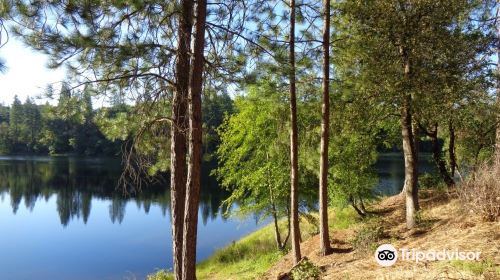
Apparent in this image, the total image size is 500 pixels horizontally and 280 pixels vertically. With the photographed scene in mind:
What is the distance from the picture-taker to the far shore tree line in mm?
5867

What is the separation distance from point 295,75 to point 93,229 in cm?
1991

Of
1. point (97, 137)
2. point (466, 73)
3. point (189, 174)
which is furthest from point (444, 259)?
point (97, 137)

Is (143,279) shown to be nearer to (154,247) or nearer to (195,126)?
(154,247)

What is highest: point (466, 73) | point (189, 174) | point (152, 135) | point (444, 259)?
point (466, 73)

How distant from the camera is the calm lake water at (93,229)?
1761 centimetres

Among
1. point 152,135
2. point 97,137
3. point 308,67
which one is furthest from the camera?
point 97,137

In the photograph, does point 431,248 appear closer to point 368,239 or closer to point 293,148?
point 368,239

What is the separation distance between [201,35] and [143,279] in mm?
12180

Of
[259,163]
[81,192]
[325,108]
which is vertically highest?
[325,108]

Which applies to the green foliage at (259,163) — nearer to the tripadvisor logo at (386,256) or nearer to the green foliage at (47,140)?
the tripadvisor logo at (386,256)

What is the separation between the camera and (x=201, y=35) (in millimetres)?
6098

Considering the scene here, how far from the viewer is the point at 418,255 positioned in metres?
5.97

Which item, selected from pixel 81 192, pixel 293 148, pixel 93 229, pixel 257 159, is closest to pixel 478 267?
pixel 293 148

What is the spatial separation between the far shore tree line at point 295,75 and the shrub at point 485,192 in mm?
1699
